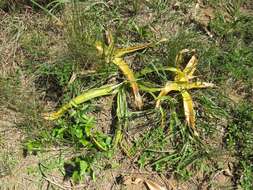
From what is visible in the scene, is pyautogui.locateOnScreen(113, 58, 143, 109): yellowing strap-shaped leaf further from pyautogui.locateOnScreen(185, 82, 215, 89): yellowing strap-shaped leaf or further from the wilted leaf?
the wilted leaf

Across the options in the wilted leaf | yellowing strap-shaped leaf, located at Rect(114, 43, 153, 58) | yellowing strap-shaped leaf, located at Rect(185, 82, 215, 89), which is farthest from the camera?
yellowing strap-shaped leaf, located at Rect(114, 43, 153, 58)

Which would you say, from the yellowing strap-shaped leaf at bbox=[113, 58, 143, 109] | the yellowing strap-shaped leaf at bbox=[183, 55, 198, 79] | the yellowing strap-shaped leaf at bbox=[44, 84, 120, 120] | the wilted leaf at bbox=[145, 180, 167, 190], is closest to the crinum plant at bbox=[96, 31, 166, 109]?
the yellowing strap-shaped leaf at bbox=[113, 58, 143, 109]

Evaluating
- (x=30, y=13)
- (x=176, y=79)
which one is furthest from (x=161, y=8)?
(x=30, y=13)

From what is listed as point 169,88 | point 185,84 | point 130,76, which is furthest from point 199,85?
point 130,76

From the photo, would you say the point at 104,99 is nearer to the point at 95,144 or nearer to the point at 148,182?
the point at 95,144

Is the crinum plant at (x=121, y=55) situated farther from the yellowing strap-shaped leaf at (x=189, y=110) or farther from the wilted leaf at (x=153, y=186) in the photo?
the wilted leaf at (x=153, y=186)

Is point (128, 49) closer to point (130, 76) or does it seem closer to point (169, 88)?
point (130, 76)
